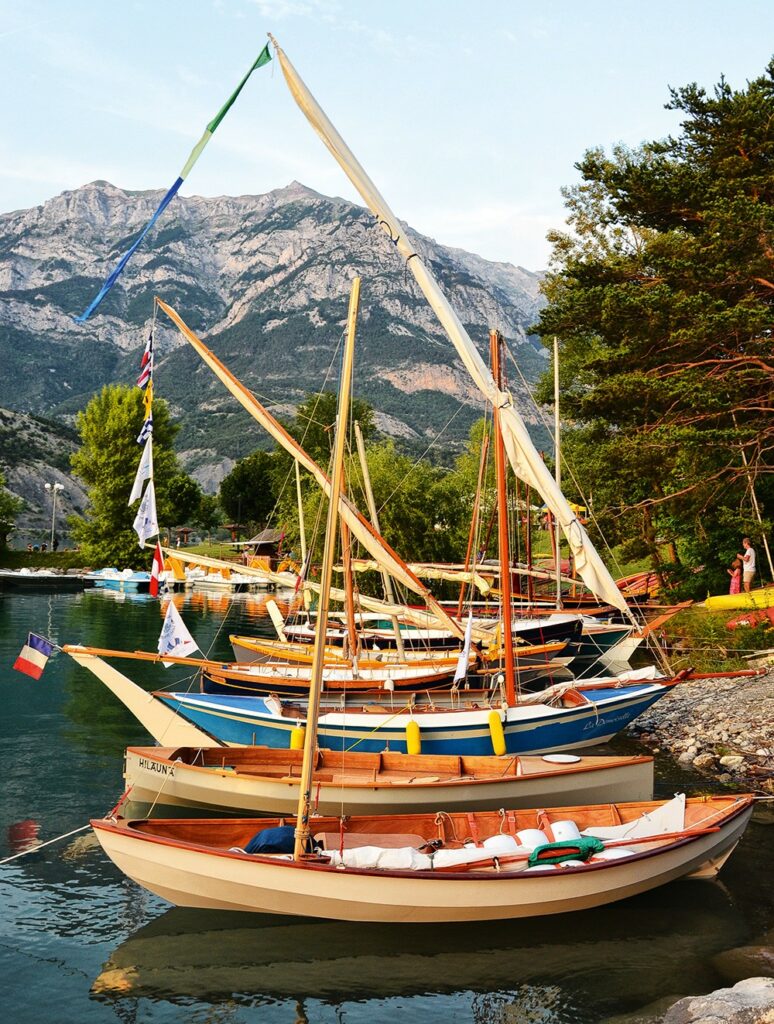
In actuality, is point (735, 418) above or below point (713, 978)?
above

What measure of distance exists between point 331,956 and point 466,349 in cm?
988

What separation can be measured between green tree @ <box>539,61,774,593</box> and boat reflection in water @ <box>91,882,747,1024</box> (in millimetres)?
16889

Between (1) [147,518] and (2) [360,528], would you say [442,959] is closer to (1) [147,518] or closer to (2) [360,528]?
(2) [360,528]

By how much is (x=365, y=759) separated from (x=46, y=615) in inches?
1643

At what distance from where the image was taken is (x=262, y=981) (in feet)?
36.6

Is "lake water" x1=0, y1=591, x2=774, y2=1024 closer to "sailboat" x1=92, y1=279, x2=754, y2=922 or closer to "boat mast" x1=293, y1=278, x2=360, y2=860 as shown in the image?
"sailboat" x1=92, y1=279, x2=754, y2=922

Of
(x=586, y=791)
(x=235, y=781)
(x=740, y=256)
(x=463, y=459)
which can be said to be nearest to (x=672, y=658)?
(x=740, y=256)

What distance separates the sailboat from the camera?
38.6ft

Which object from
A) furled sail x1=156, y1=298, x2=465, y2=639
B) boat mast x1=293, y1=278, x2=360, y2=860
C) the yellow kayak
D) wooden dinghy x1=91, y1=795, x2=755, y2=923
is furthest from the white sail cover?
the yellow kayak

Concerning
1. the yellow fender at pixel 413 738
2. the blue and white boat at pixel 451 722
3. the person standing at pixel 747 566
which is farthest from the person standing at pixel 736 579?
the yellow fender at pixel 413 738

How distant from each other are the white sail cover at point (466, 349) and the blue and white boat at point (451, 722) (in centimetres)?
516

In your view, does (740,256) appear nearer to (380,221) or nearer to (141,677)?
(380,221)

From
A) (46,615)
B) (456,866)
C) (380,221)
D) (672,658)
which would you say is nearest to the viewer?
(456,866)

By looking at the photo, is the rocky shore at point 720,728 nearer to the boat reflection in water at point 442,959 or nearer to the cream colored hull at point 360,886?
the boat reflection in water at point 442,959
